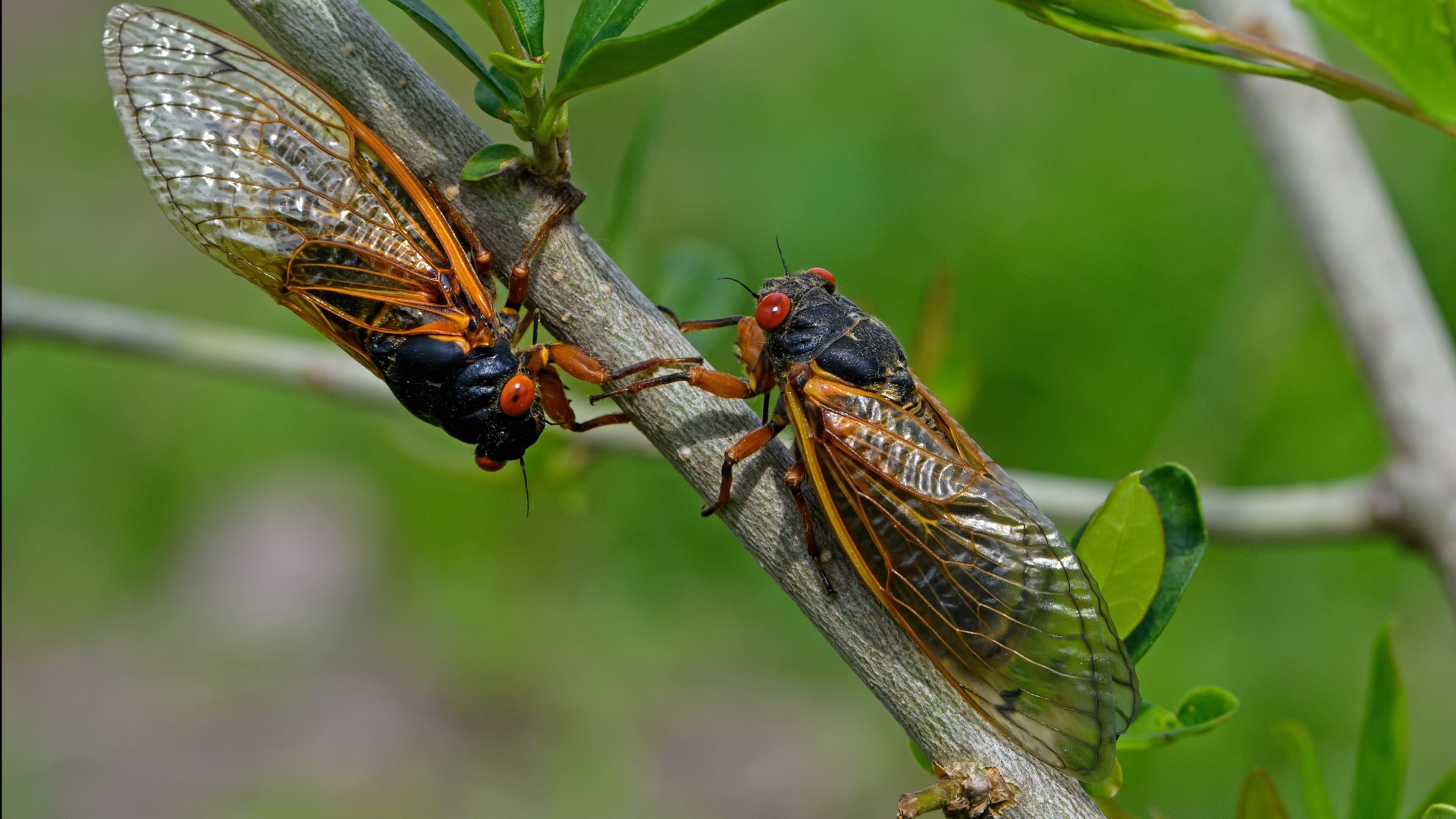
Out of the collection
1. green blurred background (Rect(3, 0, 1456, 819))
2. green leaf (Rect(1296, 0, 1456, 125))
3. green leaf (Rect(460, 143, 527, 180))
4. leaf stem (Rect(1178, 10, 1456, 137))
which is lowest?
green blurred background (Rect(3, 0, 1456, 819))

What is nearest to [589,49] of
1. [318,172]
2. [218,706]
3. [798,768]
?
[318,172]

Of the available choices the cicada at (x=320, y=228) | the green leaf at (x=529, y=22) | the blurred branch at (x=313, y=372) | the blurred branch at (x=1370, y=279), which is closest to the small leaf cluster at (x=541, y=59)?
the green leaf at (x=529, y=22)

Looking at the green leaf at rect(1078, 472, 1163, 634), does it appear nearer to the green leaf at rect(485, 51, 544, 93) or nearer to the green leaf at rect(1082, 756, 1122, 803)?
the green leaf at rect(1082, 756, 1122, 803)

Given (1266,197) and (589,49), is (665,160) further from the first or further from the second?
(589,49)

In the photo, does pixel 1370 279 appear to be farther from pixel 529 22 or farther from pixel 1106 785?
pixel 529 22

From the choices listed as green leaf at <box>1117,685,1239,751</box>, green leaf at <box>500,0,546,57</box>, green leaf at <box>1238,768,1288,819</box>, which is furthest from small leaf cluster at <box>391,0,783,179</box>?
green leaf at <box>1238,768,1288,819</box>

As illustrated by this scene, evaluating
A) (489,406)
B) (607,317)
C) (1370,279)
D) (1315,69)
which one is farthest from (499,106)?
(1370,279)
